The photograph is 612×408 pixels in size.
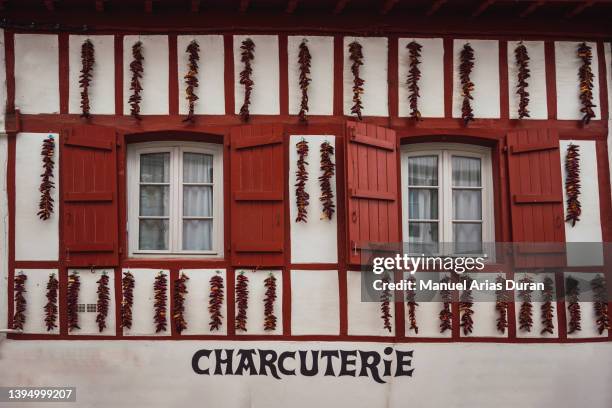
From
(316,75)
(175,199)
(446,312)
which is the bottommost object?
(446,312)

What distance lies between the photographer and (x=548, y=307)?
278 inches

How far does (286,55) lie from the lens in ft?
23.6

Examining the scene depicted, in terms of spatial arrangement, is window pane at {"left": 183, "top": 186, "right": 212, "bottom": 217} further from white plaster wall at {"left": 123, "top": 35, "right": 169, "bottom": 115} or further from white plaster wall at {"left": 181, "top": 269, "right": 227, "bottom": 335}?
white plaster wall at {"left": 123, "top": 35, "right": 169, "bottom": 115}

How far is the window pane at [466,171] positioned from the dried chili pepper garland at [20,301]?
4.20 metres

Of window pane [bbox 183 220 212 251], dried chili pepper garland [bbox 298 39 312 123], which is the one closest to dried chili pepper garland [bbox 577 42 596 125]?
dried chili pepper garland [bbox 298 39 312 123]

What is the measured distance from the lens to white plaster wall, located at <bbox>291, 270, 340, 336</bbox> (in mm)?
6969

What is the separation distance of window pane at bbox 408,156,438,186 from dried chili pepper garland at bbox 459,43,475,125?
0.53 metres

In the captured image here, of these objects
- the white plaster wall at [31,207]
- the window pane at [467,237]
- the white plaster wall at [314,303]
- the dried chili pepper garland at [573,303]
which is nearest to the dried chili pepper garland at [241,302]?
the white plaster wall at [314,303]

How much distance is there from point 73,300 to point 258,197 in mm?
1939

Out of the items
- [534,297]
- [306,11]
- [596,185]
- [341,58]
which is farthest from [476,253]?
[306,11]

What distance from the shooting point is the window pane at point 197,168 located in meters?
7.28

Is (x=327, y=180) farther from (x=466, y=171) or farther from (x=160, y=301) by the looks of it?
(x=160, y=301)

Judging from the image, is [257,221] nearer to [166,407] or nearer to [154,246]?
[154,246]

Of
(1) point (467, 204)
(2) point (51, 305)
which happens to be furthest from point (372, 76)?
(2) point (51, 305)
